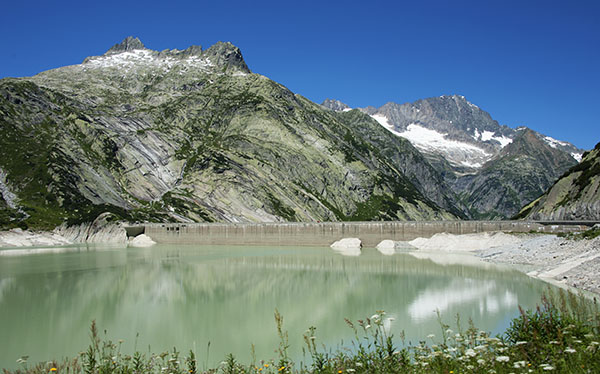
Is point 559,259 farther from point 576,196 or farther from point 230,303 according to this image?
point 576,196

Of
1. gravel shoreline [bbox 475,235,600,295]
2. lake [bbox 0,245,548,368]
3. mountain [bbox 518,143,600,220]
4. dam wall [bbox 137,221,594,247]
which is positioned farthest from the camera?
mountain [bbox 518,143,600,220]

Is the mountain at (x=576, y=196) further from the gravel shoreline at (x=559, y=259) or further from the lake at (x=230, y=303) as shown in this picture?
the lake at (x=230, y=303)

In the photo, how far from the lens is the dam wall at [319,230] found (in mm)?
70625

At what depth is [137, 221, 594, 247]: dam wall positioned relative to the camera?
7062cm

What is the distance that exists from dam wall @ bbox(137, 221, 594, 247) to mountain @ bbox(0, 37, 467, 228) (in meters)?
14.6

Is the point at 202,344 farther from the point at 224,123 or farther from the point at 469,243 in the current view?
the point at 224,123

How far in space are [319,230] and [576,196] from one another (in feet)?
145

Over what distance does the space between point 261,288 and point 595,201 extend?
63.3m

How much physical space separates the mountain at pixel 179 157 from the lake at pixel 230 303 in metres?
62.8

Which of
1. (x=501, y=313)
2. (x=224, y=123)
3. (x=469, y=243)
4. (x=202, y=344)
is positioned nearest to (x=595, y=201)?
(x=469, y=243)

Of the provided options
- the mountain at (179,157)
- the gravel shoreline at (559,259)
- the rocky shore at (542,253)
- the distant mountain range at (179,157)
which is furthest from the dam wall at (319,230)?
the gravel shoreline at (559,259)

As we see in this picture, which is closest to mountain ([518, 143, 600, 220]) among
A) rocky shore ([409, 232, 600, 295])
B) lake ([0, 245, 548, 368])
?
rocky shore ([409, 232, 600, 295])

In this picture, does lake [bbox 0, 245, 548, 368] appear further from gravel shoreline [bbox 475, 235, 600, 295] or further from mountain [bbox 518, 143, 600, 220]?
mountain [bbox 518, 143, 600, 220]

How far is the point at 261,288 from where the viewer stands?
31984 mm
